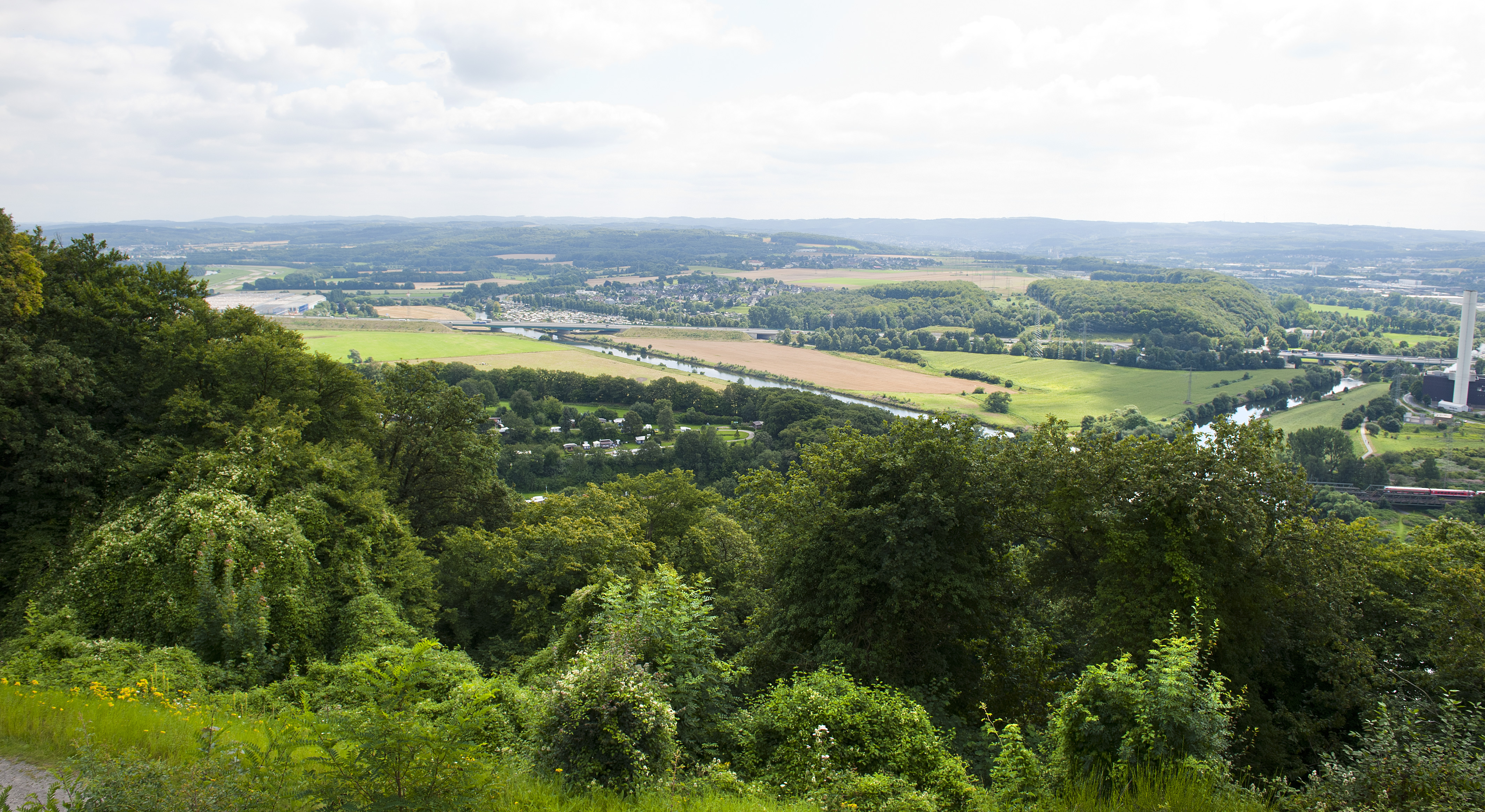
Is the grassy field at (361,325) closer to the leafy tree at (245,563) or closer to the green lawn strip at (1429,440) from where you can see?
the leafy tree at (245,563)

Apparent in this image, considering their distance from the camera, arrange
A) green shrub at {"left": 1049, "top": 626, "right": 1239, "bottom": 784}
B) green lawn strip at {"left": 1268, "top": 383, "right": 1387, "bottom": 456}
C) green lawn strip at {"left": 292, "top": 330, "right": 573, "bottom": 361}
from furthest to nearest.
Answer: green lawn strip at {"left": 292, "top": 330, "right": 573, "bottom": 361} → green lawn strip at {"left": 1268, "top": 383, "right": 1387, "bottom": 456} → green shrub at {"left": 1049, "top": 626, "right": 1239, "bottom": 784}

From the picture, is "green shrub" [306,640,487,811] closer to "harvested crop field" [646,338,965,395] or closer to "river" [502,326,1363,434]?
"river" [502,326,1363,434]

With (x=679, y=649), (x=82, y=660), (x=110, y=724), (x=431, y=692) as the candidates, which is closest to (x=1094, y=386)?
(x=679, y=649)

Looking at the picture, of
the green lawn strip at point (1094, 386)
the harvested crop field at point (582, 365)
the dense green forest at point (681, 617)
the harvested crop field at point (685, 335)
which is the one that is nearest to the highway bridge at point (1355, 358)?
the green lawn strip at point (1094, 386)

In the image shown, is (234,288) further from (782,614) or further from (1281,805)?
(1281,805)

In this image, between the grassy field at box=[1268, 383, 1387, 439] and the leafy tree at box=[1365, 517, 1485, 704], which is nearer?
the leafy tree at box=[1365, 517, 1485, 704]

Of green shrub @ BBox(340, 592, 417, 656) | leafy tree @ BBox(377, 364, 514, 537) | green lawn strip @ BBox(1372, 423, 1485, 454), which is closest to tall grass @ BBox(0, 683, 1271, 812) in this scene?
green shrub @ BBox(340, 592, 417, 656)

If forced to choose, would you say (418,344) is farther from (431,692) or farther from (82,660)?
(431,692)
